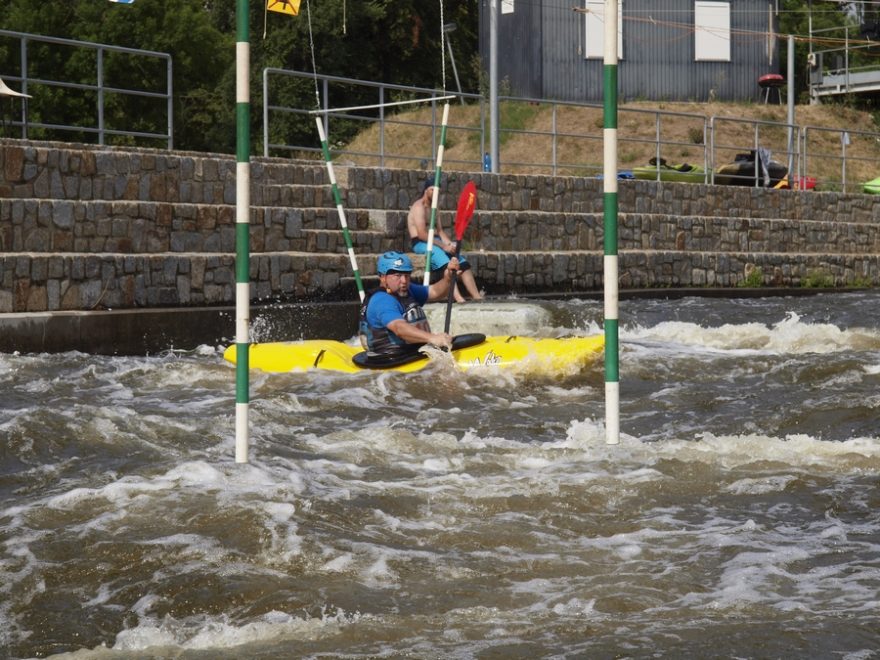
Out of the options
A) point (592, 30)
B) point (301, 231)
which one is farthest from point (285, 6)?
point (592, 30)

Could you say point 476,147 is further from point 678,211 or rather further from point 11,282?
point 11,282

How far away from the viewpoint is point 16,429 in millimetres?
7070

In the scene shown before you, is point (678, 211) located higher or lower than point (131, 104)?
lower

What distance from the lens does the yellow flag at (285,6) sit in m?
15.0

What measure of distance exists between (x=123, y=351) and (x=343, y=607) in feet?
24.2

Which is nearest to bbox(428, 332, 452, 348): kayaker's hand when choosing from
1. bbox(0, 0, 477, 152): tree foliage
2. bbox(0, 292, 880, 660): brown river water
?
bbox(0, 292, 880, 660): brown river water

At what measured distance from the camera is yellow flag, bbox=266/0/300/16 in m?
15.0

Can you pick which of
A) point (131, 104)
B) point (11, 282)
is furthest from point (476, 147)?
point (11, 282)

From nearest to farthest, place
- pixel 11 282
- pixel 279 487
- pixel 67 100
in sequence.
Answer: pixel 279 487 < pixel 11 282 < pixel 67 100

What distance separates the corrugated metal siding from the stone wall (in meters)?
9.61

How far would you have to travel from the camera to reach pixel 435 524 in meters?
5.57

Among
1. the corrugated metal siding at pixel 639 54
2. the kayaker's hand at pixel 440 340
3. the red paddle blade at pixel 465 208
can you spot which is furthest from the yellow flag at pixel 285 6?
the corrugated metal siding at pixel 639 54

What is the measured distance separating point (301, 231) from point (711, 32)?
20.7m

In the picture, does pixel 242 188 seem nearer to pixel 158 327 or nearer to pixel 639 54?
pixel 158 327
